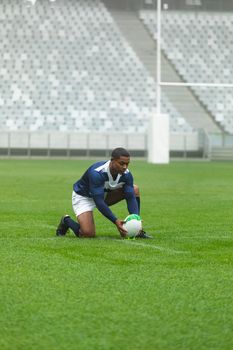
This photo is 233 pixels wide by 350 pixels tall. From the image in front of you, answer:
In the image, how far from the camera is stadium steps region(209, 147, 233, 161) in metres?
40.2

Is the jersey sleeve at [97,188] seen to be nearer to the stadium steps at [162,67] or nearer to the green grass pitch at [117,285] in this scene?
the green grass pitch at [117,285]

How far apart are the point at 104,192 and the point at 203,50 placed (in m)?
33.5

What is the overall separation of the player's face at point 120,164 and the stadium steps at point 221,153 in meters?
30.5

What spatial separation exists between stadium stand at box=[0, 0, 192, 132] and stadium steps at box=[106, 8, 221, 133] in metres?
0.34

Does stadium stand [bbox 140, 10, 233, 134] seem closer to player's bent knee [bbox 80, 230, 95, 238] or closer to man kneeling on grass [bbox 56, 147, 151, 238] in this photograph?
man kneeling on grass [bbox 56, 147, 151, 238]

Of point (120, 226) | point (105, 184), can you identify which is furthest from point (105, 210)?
point (105, 184)

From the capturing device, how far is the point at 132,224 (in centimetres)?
984

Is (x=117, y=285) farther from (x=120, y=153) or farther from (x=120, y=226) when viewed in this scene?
(x=120, y=153)

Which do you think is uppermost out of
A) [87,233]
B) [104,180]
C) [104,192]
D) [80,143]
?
[104,180]

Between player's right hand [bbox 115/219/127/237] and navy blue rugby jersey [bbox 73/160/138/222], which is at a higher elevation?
navy blue rugby jersey [bbox 73/160/138/222]

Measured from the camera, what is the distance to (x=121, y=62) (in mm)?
42625

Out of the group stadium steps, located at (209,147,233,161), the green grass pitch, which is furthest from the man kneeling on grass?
stadium steps, located at (209,147,233,161)

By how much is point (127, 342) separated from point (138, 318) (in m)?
0.65

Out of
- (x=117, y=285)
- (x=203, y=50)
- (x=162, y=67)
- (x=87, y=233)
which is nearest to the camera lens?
(x=117, y=285)
